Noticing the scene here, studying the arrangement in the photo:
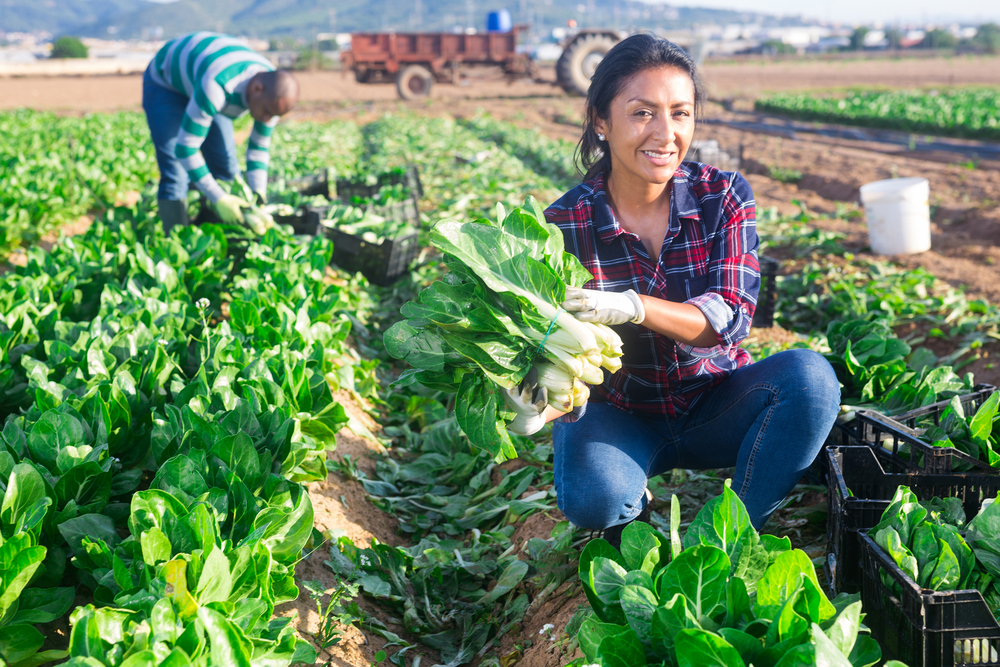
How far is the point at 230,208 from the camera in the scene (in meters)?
5.18

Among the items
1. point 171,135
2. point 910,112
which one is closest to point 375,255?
point 171,135

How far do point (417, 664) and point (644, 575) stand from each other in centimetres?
103

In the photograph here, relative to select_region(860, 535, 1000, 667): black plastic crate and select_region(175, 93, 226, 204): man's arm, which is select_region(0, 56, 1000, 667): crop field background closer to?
select_region(175, 93, 226, 204): man's arm

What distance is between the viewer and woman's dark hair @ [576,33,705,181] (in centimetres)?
232

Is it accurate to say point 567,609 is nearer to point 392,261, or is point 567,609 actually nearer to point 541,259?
point 541,259

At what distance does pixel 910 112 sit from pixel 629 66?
64.1 feet

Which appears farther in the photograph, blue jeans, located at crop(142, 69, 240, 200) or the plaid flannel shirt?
blue jeans, located at crop(142, 69, 240, 200)

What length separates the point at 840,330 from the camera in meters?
3.40

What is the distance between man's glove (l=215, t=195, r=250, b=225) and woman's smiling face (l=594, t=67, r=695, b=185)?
3504mm

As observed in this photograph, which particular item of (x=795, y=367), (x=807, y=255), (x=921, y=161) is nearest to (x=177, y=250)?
(x=795, y=367)

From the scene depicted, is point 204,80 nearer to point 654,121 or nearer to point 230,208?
point 230,208

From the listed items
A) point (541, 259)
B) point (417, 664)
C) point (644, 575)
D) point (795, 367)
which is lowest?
point (417, 664)

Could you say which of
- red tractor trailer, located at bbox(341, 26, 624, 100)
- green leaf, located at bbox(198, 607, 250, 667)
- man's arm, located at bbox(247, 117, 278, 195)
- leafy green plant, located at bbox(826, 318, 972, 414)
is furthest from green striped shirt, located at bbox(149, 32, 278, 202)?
red tractor trailer, located at bbox(341, 26, 624, 100)

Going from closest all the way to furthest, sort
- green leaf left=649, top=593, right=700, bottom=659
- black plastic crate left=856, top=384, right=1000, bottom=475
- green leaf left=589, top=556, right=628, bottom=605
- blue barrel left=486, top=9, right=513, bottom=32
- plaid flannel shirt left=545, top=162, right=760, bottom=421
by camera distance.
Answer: green leaf left=649, top=593, right=700, bottom=659, green leaf left=589, top=556, right=628, bottom=605, black plastic crate left=856, top=384, right=1000, bottom=475, plaid flannel shirt left=545, top=162, right=760, bottom=421, blue barrel left=486, top=9, right=513, bottom=32
